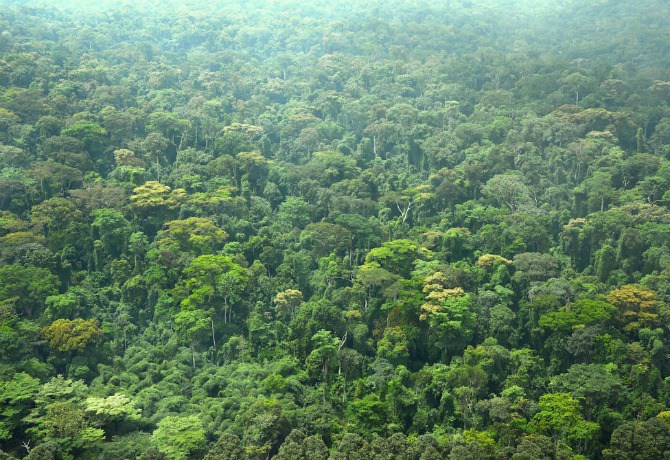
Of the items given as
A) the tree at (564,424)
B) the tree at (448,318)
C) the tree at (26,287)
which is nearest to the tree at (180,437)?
the tree at (26,287)

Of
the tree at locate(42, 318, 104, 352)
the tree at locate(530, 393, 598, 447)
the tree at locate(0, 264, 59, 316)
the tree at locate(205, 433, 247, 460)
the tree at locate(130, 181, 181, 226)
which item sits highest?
the tree at locate(130, 181, 181, 226)

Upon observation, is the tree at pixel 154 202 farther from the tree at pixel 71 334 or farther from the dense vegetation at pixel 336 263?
the tree at pixel 71 334

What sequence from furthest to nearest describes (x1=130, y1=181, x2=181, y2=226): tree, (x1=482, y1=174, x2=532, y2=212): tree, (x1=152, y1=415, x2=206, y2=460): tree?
(x1=482, y1=174, x2=532, y2=212): tree, (x1=130, y1=181, x2=181, y2=226): tree, (x1=152, y1=415, x2=206, y2=460): tree

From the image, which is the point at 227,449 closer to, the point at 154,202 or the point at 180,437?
the point at 180,437

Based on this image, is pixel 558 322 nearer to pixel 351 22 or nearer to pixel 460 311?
pixel 460 311

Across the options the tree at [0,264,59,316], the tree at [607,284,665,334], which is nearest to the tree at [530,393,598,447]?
the tree at [607,284,665,334]

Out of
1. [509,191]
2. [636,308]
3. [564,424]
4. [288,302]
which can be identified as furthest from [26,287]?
[636,308]

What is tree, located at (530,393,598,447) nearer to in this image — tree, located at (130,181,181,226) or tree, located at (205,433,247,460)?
tree, located at (205,433,247,460)

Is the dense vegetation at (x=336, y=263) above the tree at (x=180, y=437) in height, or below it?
above

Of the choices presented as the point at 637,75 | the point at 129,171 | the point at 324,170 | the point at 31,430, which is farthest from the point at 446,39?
the point at 31,430
